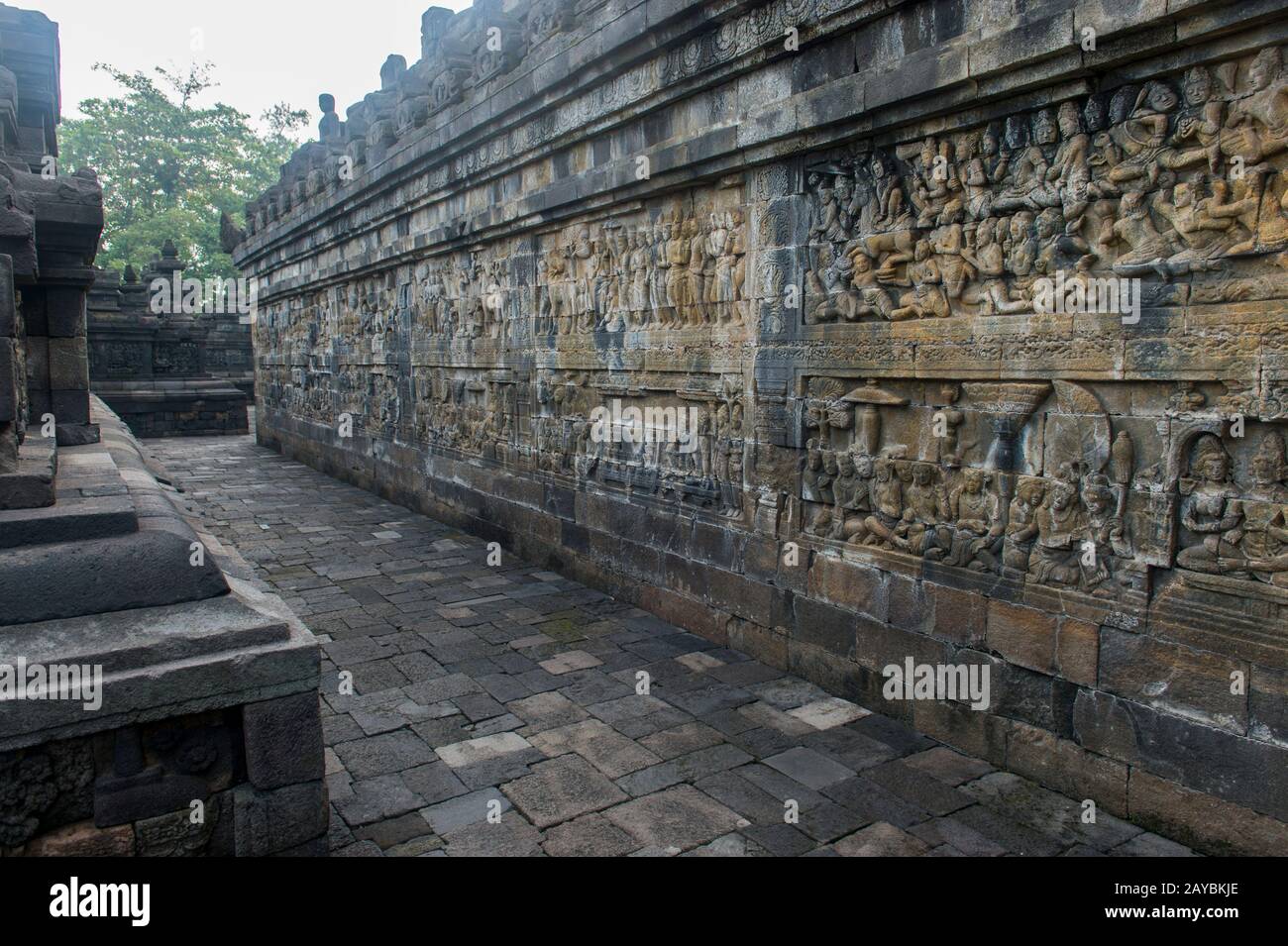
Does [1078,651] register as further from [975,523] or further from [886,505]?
[886,505]

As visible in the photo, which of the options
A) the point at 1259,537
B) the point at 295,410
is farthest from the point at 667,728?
the point at 295,410

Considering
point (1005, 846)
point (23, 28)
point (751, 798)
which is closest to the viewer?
point (1005, 846)

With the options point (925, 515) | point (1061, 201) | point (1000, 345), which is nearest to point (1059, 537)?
point (925, 515)

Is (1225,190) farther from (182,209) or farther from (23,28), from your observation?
(182,209)

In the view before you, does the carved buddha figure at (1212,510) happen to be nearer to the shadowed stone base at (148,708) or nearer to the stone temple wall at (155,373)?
the shadowed stone base at (148,708)

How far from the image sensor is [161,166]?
34812 mm

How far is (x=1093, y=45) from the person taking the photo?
3.46 meters

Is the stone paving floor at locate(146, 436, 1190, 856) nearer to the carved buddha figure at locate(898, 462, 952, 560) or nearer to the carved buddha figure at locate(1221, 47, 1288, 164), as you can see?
the carved buddha figure at locate(898, 462, 952, 560)

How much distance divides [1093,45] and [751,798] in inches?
132

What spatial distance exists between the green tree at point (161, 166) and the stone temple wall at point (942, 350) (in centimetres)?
3054

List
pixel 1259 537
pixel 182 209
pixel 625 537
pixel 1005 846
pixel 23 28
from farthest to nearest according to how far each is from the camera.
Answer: pixel 182 209
pixel 23 28
pixel 625 537
pixel 1005 846
pixel 1259 537

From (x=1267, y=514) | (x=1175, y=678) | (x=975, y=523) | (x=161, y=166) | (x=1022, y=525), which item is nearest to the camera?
(x=1267, y=514)

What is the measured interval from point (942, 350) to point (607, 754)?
2.52 m

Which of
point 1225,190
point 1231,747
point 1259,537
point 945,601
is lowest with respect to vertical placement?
point 1231,747
